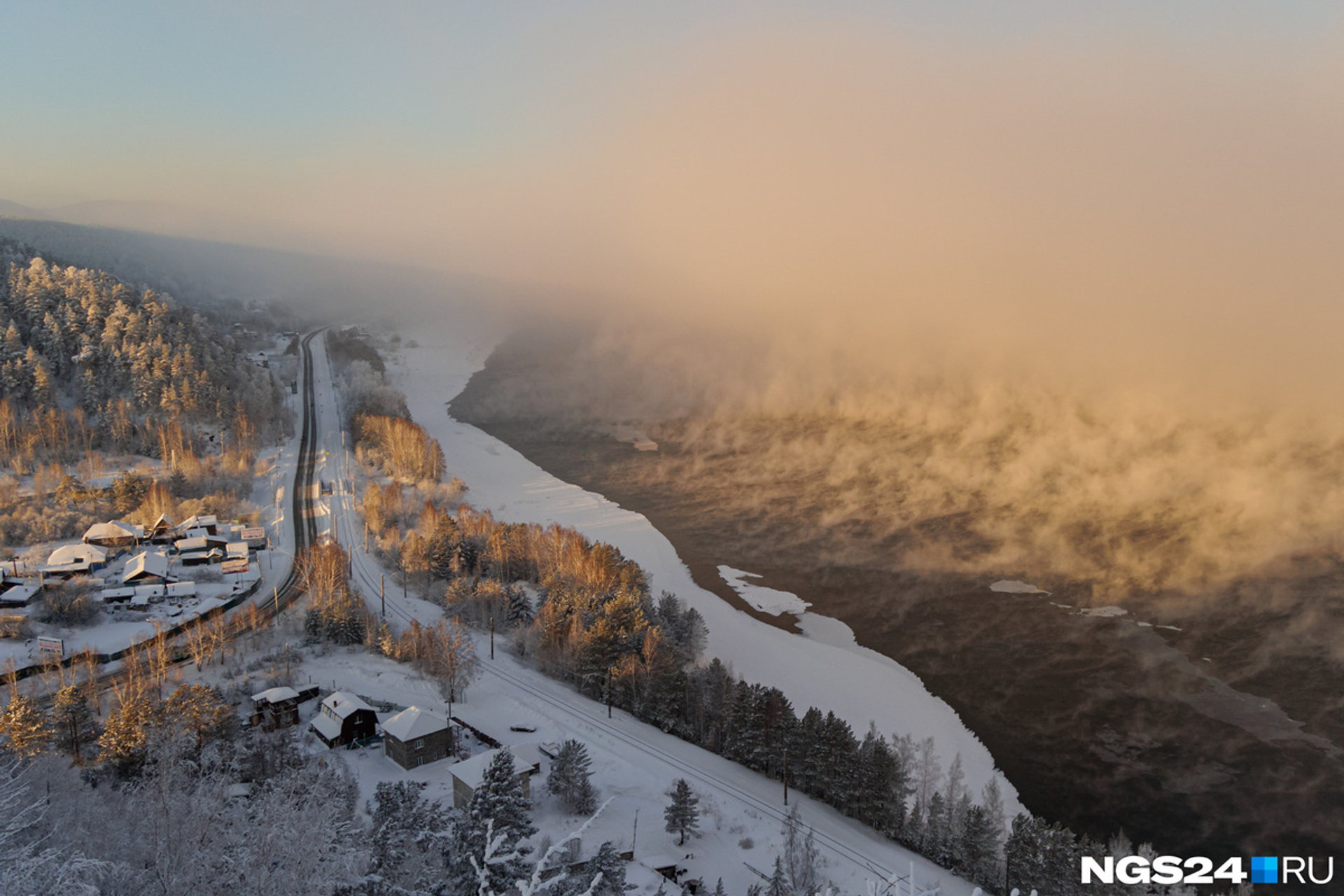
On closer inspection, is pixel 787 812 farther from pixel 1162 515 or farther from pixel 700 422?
pixel 700 422

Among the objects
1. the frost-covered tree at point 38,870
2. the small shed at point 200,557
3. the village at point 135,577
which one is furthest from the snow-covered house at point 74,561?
the frost-covered tree at point 38,870

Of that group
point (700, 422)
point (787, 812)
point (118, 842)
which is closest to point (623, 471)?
point (700, 422)

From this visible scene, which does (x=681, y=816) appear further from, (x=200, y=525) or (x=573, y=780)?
(x=200, y=525)

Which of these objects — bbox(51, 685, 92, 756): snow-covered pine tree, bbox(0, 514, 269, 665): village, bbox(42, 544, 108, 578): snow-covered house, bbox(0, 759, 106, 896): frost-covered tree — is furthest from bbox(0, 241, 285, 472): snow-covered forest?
bbox(0, 759, 106, 896): frost-covered tree

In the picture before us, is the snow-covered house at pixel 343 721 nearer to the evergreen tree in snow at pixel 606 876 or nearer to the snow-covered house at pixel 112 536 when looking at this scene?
the evergreen tree in snow at pixel 606 876

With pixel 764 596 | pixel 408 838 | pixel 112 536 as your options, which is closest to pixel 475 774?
pixel 408 838
